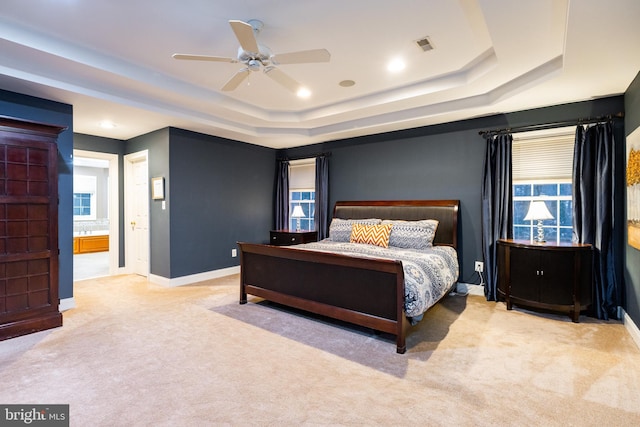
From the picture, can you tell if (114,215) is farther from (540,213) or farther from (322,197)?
(540,213)

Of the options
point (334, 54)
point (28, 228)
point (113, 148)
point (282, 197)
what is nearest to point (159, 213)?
point (113, 148)

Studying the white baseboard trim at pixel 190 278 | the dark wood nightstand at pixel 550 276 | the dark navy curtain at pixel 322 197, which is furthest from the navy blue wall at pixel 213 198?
the dark wood nightstand at pixel 550 276

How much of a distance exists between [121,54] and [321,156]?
3.54 m

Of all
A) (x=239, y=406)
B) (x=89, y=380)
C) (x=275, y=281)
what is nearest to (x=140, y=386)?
(x=89, y=380)

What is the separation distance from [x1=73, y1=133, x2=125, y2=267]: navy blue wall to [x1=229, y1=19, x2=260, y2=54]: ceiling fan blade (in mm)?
4337

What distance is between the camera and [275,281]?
3803 mm

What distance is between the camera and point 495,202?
4.25 meters

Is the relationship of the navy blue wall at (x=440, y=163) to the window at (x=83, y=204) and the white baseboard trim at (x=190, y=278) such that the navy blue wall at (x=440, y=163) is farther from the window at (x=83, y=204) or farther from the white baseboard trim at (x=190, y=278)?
the window at (x=83, y=204)

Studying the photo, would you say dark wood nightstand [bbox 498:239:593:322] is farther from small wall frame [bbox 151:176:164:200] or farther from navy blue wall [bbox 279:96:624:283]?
small wall frame [bbox 151:176:164:200]

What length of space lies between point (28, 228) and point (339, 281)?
3.11 meters

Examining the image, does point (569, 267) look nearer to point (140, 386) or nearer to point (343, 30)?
point (343, 30)

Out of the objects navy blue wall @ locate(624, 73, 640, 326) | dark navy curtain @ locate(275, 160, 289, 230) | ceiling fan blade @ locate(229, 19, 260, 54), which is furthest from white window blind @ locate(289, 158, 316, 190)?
navy blue wall @ locate(624, 73, 640, 326)

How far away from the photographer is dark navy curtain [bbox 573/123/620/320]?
11.5 feet

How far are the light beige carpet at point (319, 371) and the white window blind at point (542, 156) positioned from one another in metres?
1.74
